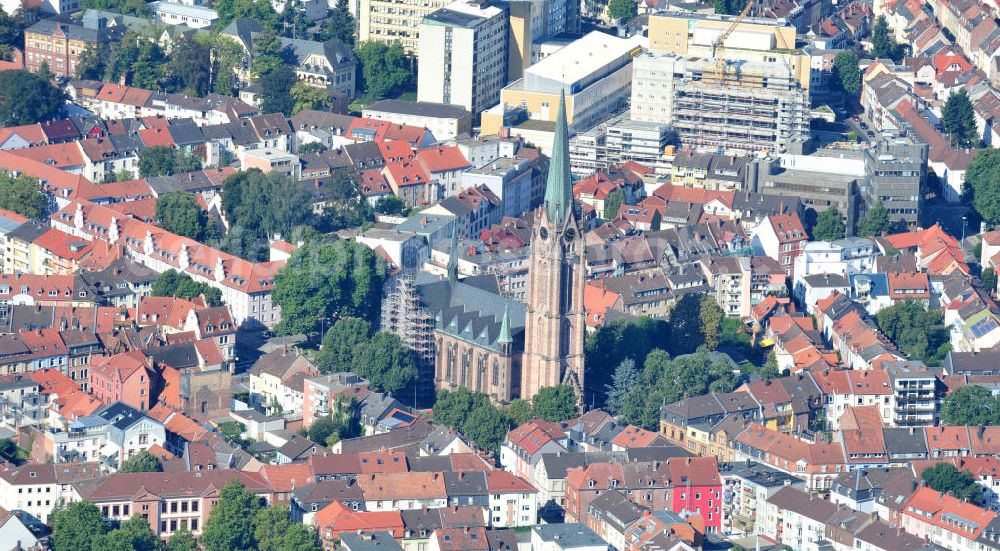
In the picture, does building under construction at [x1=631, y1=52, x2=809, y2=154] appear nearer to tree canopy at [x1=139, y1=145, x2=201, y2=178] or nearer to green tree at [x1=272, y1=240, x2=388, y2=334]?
tree canopy at [x1=139, y1=145, x2=201, y2=178]

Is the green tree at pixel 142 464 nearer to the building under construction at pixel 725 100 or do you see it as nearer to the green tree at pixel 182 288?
the green tree at pixel 182 288

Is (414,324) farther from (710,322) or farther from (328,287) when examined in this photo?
(710,322)

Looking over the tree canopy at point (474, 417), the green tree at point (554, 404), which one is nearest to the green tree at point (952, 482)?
the green tree at point (554, 404)

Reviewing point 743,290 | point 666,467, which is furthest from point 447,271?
point 666,467

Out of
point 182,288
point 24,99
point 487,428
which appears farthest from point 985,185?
point 24,99

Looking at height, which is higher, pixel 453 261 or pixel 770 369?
pixel 453 261

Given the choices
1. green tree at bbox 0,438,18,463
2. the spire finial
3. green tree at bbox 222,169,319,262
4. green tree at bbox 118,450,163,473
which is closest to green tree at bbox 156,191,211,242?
green tree at bbox 222,169,319,262

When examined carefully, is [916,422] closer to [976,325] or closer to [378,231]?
[976,325]
